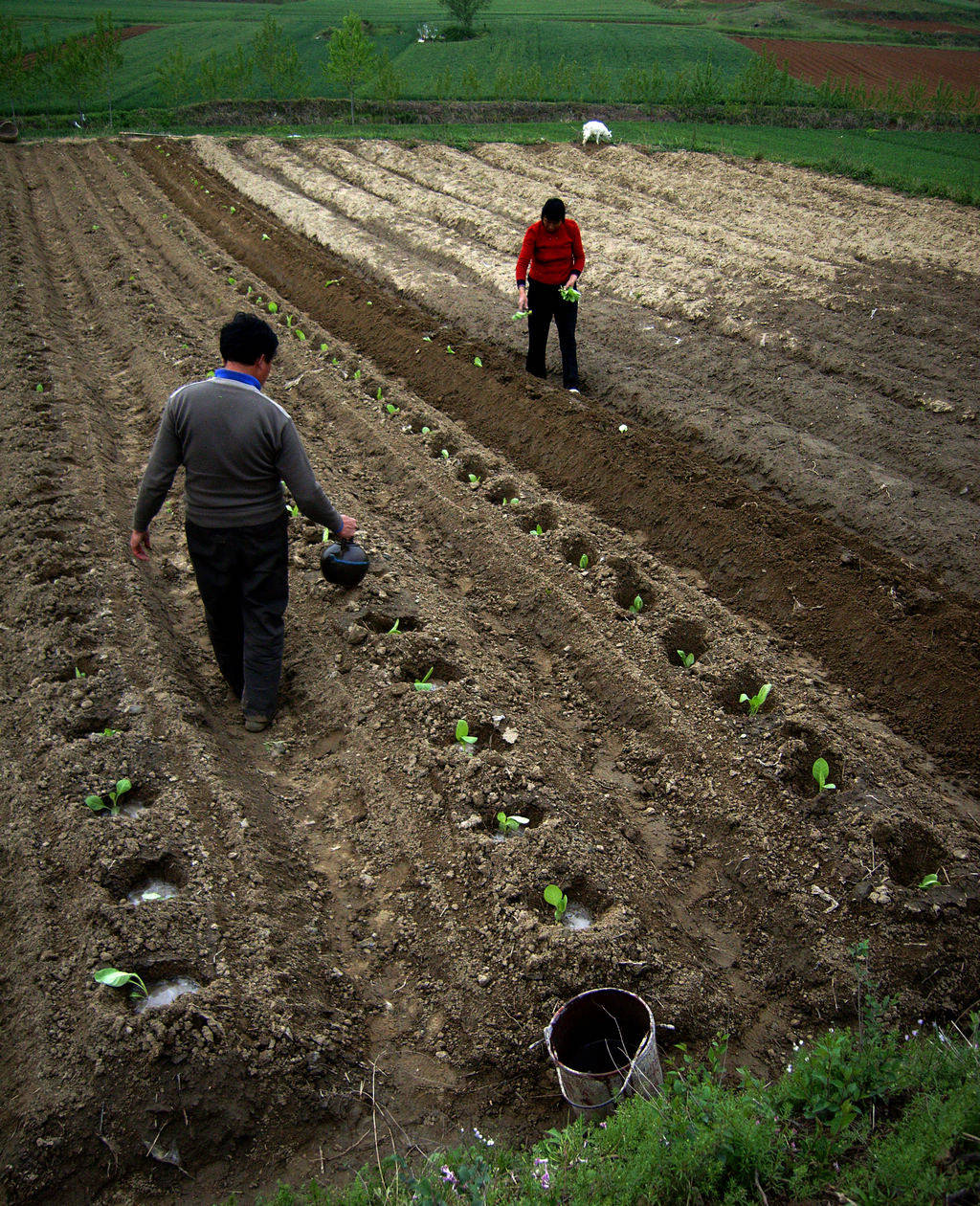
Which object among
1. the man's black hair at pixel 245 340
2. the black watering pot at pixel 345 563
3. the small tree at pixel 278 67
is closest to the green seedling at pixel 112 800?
the black watering pot at pixel 345 563

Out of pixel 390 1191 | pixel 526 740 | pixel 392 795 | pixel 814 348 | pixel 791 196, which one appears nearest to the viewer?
pixel 390 1191

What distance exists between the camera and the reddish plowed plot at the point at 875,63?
41000mm

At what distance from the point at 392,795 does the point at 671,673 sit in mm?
1964

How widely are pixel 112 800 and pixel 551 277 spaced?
692 cm

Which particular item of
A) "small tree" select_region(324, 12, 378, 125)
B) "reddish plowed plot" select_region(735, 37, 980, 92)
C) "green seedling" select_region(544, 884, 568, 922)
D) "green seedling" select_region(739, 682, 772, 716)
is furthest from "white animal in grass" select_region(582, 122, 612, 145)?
"green seedling" select_region(544, 884, 568, 922)

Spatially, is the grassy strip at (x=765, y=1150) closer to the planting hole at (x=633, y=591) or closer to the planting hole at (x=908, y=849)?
the planting hole at (x=908, y=849)

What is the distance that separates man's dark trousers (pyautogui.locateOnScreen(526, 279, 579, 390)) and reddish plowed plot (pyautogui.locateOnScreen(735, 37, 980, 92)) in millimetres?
37929

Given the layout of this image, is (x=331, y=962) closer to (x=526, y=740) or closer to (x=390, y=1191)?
(x=390, y=1191)

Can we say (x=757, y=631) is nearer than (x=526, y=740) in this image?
No

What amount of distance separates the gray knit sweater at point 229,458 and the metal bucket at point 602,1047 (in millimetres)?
2759

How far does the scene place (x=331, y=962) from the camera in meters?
3.66

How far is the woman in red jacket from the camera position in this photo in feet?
28.6

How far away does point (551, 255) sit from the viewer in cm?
883

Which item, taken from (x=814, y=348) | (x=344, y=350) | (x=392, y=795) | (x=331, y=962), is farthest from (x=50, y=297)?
(x=331, y=962)
